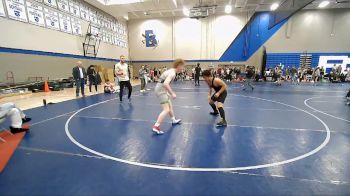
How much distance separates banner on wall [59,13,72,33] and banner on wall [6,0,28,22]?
2709 millimetres

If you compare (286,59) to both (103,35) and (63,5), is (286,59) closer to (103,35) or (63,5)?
(103,35)

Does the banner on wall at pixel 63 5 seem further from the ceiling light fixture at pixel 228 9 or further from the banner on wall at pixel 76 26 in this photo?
the ceiling light fixture at pixel 228 9

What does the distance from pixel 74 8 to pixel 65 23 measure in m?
1.74

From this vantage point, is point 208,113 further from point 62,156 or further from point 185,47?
point 185,47

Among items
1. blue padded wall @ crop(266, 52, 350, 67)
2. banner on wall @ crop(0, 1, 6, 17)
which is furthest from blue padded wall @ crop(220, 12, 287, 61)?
banner on wall @ crop(0, 1, 6, 17)

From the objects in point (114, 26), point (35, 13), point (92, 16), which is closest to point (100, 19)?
point (92, 16)

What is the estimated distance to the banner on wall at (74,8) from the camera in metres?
14.9

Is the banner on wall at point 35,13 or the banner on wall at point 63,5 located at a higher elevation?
the banner on wall at point 63,5

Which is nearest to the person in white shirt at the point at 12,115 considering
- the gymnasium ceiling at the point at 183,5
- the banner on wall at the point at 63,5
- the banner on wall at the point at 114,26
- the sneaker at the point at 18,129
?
the sneaker at the point at 18,129

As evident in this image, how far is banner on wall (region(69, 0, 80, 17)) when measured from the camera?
14852mm

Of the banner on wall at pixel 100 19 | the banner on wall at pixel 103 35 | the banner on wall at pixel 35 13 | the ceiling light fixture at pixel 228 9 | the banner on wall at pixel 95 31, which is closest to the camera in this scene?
the banner on wall at pixel 35 13

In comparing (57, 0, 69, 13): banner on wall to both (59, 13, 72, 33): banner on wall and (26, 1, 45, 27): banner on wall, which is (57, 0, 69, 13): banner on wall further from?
(26, 1, 45, 27): banner on wall

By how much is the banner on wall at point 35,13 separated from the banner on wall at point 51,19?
0.32 metres

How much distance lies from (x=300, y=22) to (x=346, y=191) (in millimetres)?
24428
